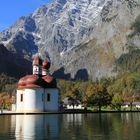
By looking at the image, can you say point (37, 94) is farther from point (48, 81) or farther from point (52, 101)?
point (52, 101)

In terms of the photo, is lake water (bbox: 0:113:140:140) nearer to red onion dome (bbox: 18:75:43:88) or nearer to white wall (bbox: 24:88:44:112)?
white wall (bbox: 24:88:44:112)

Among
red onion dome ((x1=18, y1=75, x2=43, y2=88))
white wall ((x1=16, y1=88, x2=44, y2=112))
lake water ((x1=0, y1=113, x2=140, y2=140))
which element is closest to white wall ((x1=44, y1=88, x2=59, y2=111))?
white wall ((x1=16, y1=88, x2=44, y2=112))

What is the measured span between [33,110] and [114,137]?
276 ft

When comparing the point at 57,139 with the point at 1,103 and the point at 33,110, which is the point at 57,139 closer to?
the point at 33,110

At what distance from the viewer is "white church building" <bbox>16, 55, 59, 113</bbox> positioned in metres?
123

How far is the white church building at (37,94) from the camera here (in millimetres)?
123438

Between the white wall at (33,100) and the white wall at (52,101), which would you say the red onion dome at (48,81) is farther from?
the white wall at (33,100)

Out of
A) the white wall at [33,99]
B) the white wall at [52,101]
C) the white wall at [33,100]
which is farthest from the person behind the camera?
the white wall at [52,101]

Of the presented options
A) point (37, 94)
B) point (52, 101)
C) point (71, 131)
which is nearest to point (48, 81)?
point (37, 94)

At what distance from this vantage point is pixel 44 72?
438 ft

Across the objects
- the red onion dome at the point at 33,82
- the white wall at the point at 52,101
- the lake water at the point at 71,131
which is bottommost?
the lake water at the point at 71,131

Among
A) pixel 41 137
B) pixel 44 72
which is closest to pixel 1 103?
pixel 44 72

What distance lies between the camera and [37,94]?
408ft

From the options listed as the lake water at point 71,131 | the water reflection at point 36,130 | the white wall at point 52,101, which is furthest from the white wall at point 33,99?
the water reflection at point 36,130
